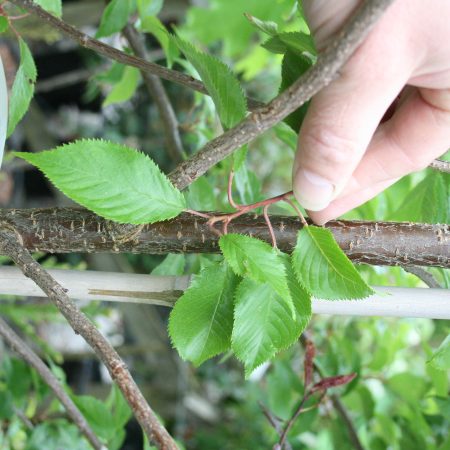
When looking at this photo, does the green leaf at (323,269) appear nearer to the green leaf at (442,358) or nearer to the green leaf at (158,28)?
the green leaf at (442,358)

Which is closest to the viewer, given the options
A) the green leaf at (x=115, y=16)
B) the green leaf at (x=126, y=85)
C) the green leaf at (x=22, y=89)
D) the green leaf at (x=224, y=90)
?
the green leaf at (x=224, y=90)

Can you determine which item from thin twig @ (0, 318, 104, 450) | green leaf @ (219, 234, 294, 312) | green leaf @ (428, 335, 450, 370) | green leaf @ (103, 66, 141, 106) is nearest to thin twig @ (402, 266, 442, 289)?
green leaf @ (428, 335, 450, 370)

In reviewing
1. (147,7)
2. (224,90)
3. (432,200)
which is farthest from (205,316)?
(147,7)

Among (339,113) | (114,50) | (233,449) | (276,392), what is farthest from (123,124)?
(339,113)

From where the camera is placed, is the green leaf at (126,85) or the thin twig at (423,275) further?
the green leaf at (126,85)

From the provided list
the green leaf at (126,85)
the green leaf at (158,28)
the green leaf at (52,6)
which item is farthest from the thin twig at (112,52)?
the green leaf at (126,85)

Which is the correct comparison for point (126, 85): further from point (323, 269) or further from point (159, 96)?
point (323, 269)
